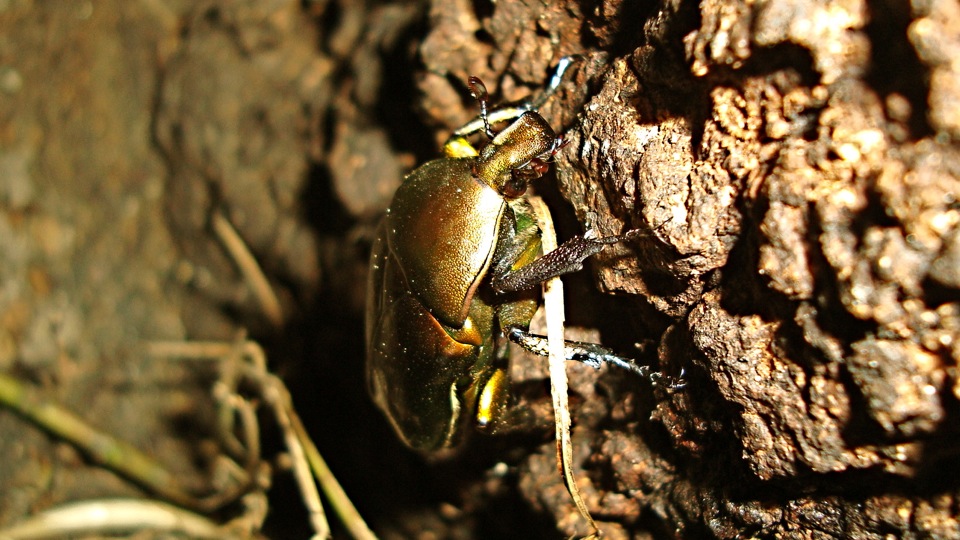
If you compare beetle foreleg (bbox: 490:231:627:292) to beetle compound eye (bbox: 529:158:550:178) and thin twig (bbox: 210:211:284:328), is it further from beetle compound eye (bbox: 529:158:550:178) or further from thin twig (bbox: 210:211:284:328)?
thin twig (bbox: 210:211:284:328)

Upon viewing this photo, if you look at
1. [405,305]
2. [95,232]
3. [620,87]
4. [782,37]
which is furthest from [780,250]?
[95,232]

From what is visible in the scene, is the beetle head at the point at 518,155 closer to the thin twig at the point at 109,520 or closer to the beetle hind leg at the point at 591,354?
the beetle hind leg at the point at 591,354

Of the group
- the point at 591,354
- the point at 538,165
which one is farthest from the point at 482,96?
the point at 591,354

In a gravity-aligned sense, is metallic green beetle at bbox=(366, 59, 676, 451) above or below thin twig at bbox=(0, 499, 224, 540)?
above

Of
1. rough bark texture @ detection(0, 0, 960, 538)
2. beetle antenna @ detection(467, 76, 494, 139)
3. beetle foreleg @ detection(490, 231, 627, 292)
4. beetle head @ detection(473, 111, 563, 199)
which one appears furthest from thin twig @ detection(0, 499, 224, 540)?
beetle antenna @ detection(467, 76, 494, 139)

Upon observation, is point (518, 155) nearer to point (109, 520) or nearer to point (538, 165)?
point (538, 165)

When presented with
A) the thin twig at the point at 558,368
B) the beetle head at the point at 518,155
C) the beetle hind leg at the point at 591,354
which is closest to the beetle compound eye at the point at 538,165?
the beetle head at the point at 518,155

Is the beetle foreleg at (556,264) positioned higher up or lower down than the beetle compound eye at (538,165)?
lower down
